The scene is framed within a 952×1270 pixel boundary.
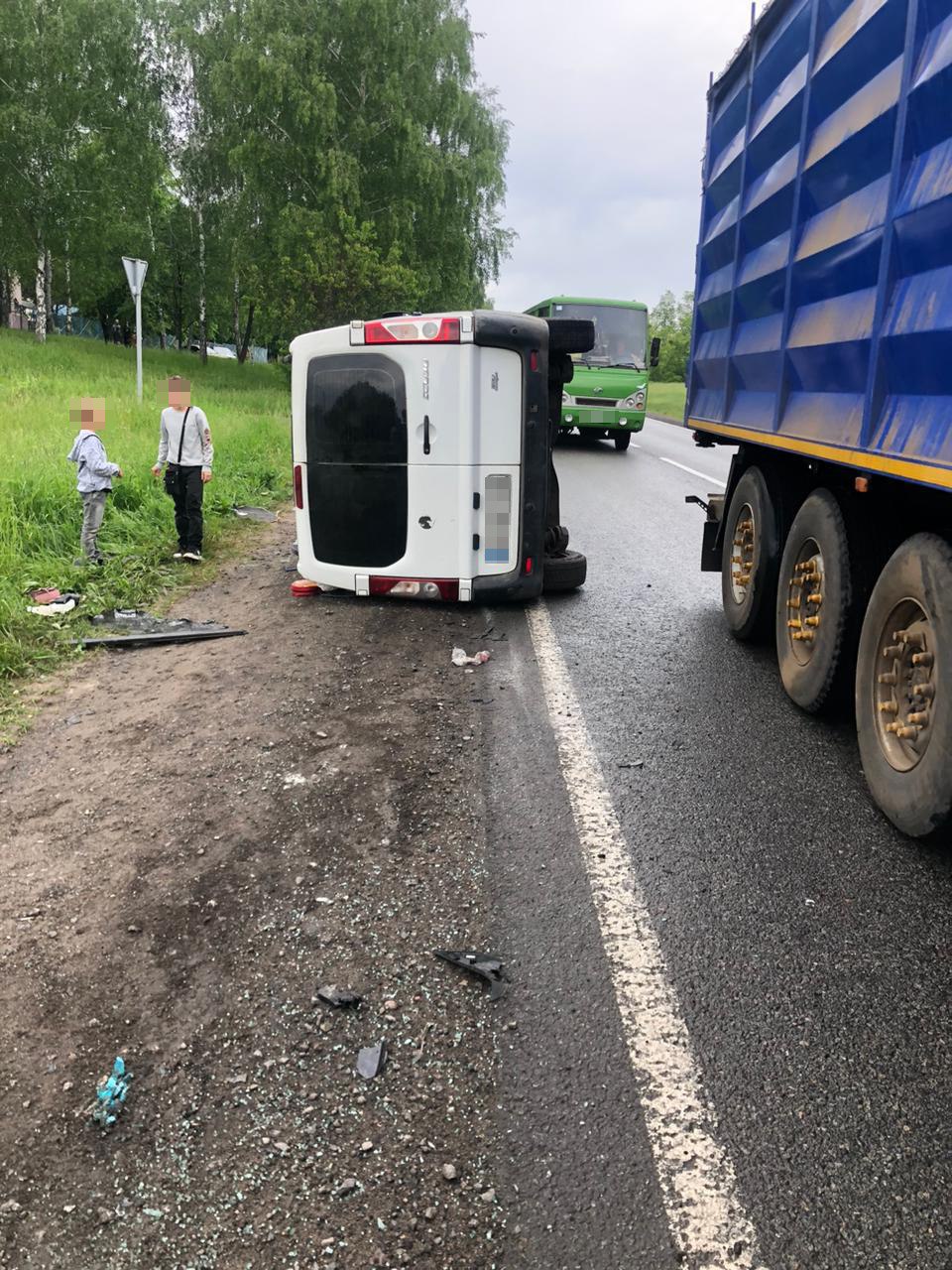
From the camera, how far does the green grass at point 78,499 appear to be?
6168 millimetres

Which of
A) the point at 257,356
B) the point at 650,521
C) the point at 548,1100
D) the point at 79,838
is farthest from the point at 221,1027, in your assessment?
the point at 257,356

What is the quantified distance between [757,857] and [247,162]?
2940cm

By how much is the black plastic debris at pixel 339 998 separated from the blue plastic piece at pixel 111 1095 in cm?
51

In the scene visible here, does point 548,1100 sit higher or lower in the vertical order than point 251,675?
lower

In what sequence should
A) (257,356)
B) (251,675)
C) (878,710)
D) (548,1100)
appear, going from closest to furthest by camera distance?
1. (548,1100)
2. (878,710)
3. (251,675)
4. (257,356)

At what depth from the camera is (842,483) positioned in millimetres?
4402

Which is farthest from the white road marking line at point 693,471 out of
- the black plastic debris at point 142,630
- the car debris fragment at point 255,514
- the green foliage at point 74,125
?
the green foliage at point 74,125

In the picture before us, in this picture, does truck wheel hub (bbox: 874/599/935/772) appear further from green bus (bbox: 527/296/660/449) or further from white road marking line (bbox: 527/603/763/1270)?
green bus (bbox: 527/296/660/449)

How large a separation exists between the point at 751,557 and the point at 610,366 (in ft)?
45.8

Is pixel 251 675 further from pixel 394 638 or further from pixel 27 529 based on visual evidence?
pixel 27 529

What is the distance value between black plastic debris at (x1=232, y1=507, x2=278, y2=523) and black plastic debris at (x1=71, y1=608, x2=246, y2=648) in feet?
13.2

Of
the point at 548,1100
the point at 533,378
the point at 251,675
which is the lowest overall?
the point at 548,1100

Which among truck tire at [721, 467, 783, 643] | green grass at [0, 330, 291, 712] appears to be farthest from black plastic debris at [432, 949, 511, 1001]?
truck tire at [721, 467, 783, 643]

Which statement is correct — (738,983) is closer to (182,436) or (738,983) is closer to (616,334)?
(182,436)
